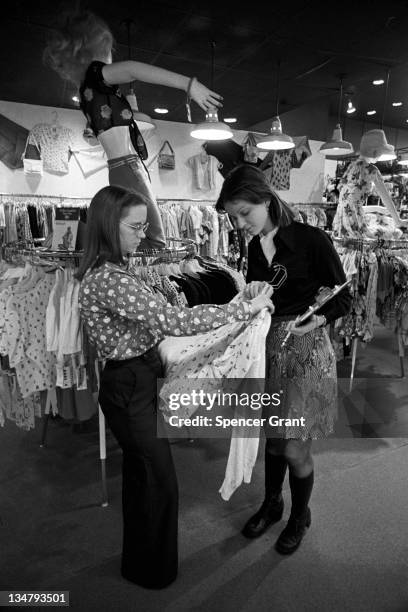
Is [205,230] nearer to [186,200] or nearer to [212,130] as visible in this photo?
[186,200]

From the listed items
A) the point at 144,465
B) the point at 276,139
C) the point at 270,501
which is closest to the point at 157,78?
the point at 144,465

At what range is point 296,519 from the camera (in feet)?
6.43

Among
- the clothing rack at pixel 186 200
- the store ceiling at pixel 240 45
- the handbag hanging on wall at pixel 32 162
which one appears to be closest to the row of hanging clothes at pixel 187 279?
the store ceiling at pixel 240 45

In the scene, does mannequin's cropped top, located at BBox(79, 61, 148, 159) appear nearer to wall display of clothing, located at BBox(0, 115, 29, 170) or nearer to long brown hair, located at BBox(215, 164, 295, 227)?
long brown hair, located at BBox(215, 164, 295, 227)

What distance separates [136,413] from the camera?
1.53 meters

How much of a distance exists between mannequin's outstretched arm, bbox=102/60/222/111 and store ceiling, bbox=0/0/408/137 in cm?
171

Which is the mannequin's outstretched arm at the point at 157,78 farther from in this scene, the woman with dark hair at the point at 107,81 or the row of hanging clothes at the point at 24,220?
the row of hanging clothes at the point at 24,220

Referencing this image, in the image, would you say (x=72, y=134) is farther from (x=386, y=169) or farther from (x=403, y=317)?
(x=386, y=169)

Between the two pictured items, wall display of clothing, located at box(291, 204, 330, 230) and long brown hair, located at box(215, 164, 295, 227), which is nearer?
long brown hair, located at box(215, 164, 295, 227)

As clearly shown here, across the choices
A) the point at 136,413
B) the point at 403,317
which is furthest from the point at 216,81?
the point at 136,413

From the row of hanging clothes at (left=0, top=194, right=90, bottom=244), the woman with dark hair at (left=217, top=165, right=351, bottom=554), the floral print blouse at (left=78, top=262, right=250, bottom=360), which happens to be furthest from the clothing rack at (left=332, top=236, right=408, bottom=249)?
the row of hanging clothes at (left=0, top=194, right=90, bottom=244)

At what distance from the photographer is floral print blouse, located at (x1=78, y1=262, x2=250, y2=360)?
1366 millimetres

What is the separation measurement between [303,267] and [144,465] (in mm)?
1026

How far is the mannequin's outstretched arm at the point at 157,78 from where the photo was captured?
1.76 meters
